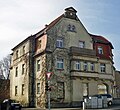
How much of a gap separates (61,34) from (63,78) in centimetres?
678

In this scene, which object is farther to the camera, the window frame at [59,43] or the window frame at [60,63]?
the window frame at [59,43]

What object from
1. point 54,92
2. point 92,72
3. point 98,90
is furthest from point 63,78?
point 98,90

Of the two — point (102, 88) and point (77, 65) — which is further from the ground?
point (77, 65)

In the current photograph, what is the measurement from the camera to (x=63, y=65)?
131 ft

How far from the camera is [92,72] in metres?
42.2

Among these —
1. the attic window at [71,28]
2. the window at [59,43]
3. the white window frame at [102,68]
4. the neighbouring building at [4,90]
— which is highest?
the attic window at [71,28]

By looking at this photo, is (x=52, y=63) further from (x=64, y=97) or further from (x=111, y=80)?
(x=111, y=80)

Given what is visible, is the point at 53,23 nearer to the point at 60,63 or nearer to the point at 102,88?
the point at 60,63

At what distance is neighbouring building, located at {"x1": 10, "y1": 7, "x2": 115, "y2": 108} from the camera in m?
39.0

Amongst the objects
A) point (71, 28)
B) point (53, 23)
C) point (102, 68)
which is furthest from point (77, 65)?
point (53, 23)

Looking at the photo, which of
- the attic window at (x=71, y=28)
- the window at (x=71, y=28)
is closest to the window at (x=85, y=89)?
the attic window at (x=71, y=28)

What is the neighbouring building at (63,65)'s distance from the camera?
128ft


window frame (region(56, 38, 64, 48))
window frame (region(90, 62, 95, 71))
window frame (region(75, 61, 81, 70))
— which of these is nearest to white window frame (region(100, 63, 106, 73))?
window frame (region(90, 62, 95, 71))

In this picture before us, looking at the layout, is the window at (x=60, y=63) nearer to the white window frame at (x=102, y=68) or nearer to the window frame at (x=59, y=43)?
the window frame at (x=59, y=43)
